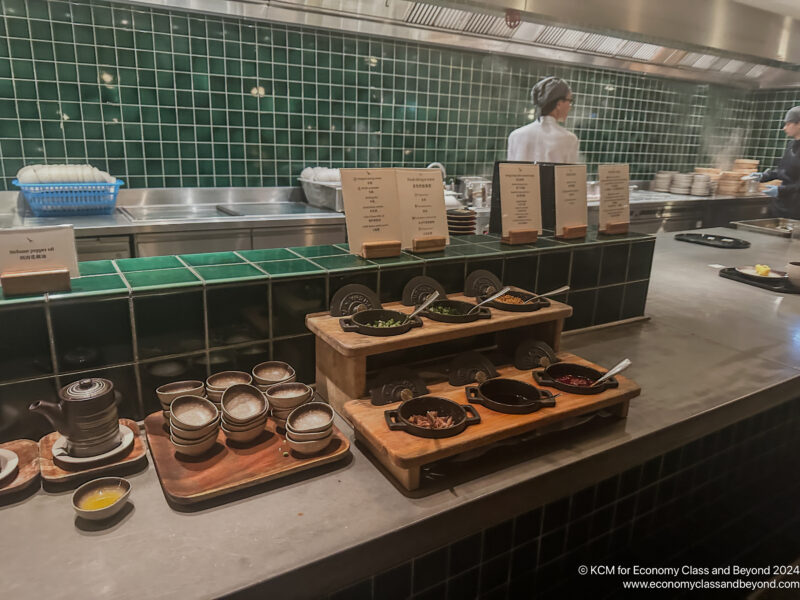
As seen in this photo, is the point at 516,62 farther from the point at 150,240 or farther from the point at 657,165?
the point at 150,240

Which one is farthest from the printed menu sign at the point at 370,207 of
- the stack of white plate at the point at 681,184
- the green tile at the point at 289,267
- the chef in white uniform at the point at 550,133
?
the stack of white plate at the point at 681,184

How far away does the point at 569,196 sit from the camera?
78.3 inches

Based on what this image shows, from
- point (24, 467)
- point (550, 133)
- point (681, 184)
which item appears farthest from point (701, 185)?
point (24, 467)

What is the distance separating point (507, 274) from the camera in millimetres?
1737

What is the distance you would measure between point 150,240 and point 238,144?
4.16 ft

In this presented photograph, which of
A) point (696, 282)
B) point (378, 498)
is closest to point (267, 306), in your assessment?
point (378, 498)

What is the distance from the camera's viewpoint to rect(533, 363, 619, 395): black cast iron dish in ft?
4.23

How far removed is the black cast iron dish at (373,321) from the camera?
1265mm

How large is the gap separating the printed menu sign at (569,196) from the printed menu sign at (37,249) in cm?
149

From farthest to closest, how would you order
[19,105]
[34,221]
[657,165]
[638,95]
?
[657,165] < [638,95] < [19,105] < [34,221]

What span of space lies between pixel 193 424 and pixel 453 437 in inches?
19.9

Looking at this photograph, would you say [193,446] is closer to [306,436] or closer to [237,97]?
[306,436]

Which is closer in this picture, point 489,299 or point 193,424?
point 193,424

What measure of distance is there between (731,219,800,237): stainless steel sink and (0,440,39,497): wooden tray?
13.7 ft
